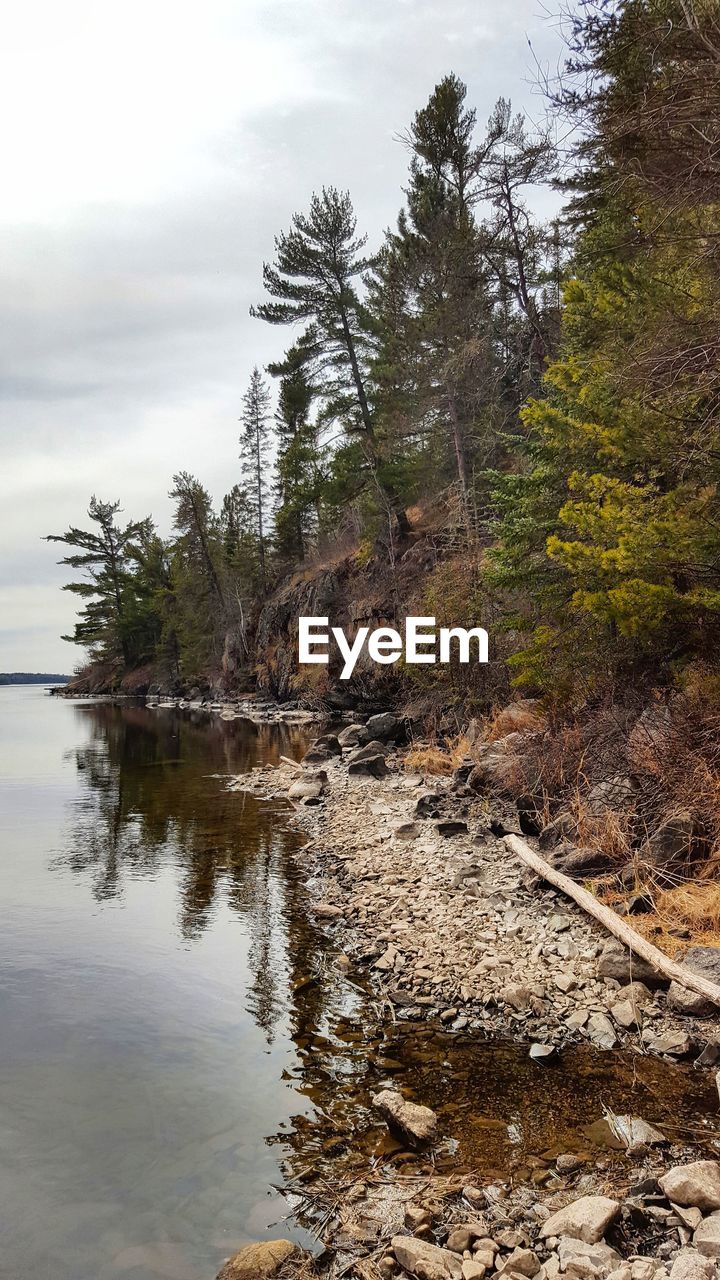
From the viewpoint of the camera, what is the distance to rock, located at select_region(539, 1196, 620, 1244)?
3.58 metres

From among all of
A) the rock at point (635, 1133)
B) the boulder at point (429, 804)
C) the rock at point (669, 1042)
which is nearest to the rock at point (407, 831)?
the boulder at point (429, 804)

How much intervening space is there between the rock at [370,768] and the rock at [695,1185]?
13.5 meters

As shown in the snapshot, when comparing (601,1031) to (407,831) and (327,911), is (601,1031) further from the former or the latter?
(407,831)

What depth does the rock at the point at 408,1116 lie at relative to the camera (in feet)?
15.5

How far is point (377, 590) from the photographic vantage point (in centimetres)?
3198

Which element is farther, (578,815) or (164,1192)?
(578,815)

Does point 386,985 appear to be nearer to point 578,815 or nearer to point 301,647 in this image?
point 578,815

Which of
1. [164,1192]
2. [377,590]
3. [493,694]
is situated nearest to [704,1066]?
[164,1192]

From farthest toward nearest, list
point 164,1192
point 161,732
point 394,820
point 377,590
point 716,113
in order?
point 161,732 → point 377,590 → point 394,820 → point 716,113 → point 164,1192

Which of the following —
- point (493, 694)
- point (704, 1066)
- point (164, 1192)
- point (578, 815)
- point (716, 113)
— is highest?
point (716, 113)

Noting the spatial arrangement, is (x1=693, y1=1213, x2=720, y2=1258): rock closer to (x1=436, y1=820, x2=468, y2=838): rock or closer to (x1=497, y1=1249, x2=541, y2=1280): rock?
(x1=497, y1=1249, x2=541, y2=1280): rock

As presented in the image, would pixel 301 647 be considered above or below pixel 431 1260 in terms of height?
above

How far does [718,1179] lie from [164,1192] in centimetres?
333

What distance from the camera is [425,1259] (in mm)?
3539
